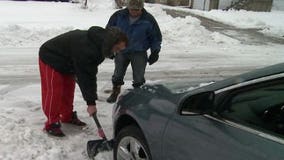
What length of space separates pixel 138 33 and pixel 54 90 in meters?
1.69

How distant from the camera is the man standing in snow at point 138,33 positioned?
6175 millimetres

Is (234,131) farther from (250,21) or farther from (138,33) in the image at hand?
A: (250,21)

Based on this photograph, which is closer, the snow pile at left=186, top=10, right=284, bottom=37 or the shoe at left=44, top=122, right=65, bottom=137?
the shoe at left=44, top=122, right=65, bottom=137

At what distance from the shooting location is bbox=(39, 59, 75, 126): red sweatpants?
16.5 ft

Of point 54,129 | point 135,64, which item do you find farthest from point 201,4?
point 54,129

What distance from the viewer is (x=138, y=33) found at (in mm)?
6238

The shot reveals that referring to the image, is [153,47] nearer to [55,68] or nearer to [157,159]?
[55,68]

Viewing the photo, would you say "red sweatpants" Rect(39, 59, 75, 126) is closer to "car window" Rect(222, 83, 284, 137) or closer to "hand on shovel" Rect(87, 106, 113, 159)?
"hand on shovel" Rect(87, 106, 113, 159)

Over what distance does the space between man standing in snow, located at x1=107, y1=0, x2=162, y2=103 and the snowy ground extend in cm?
80

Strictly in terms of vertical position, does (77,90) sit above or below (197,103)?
below

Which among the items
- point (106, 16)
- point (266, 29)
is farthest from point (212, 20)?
point (106, 16)

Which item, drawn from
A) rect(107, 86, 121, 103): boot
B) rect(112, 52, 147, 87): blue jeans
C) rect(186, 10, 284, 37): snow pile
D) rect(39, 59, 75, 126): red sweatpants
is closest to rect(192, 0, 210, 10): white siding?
rect(186, 10, 284, 37): snow pile

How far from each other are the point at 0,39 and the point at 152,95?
8.48 meters

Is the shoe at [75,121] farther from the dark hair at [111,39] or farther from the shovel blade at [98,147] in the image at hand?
the dark hair at [111,39]
